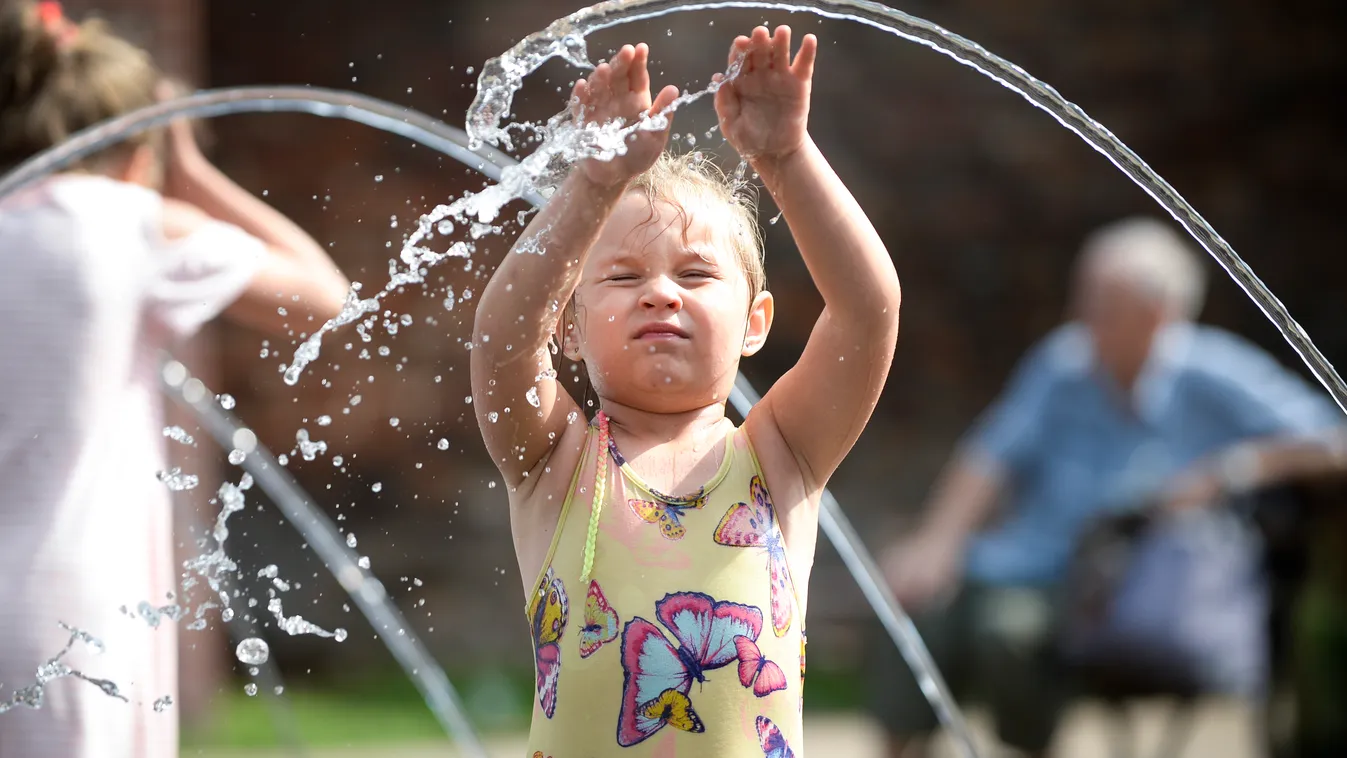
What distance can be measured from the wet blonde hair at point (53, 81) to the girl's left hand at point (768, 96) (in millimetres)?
1255

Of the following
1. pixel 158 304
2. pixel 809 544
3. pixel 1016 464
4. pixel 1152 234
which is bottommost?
pixel 809 544

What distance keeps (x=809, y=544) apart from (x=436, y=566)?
5026mm

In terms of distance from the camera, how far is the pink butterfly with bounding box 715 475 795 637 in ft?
5.55

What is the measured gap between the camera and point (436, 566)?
664 cm

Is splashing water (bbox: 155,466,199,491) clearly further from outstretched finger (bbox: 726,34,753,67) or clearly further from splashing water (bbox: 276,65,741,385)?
outstretched finger (bbox: 726,34,753,67)

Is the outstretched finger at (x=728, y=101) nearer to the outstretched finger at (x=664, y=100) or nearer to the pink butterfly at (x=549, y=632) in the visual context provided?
the outstretched finger at (x=664, y=100)

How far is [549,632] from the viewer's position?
5.51 feet

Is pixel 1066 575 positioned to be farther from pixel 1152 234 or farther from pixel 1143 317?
pixel 1152 234

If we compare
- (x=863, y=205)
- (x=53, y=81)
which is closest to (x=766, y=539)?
(x=53, y=81)

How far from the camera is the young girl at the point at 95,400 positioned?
2.25 metres

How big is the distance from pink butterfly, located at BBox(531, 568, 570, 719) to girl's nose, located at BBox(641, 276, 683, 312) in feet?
1.00

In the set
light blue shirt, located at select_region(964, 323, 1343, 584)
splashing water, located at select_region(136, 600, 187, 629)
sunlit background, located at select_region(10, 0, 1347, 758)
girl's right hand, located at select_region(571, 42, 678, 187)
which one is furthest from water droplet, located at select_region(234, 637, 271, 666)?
sunlit background, located at select_region(10, 0, 1347, 758)

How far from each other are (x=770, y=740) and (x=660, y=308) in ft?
1.53

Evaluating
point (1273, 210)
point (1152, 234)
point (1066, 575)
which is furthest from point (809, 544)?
point (1273, 210)
